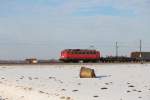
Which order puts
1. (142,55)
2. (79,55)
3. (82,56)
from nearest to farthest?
(79,55) → (82,56) → (142,55)

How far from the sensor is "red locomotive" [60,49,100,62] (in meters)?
84.2

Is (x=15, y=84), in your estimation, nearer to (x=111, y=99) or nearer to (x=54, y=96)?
(x=54, y=96)

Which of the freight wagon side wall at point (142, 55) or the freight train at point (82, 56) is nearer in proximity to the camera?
the freight train at point (82, 56)

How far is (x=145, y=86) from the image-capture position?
27.2 metres

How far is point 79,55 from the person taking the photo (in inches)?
3349

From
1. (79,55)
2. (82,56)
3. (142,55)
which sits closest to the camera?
(79,55)

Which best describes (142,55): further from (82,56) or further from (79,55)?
(79,55)

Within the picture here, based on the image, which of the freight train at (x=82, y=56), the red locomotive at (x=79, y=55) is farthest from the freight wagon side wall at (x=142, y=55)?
the red locomotive at (x=79, y=55)

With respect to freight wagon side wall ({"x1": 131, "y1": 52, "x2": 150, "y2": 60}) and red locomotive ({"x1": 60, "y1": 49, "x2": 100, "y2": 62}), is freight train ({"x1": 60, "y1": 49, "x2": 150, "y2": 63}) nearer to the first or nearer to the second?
red locomotive ({"x1": 60, "y1": 49, "x2": 100, "y2": 62})

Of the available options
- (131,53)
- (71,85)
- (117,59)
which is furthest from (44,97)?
(131,53)

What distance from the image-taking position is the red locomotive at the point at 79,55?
3317 inches

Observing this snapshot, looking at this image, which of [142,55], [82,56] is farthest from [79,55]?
[142,55]

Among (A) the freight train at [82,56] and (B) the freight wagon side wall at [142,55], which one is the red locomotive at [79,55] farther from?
(B) the freight wagon side wall at [142,55]

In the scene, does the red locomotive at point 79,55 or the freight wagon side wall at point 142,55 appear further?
the freight wagon side wall at point 142,55
